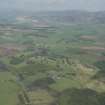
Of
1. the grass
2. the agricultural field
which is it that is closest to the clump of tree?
the agricultural field

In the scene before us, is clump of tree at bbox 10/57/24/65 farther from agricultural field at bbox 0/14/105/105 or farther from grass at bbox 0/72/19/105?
grass at bbox 0/72/19/105

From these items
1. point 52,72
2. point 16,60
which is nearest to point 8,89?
point 52,72

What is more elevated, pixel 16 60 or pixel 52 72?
pixel 16 60

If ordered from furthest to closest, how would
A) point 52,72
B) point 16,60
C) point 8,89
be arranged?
point 16,60
point 52,72
point 8,89

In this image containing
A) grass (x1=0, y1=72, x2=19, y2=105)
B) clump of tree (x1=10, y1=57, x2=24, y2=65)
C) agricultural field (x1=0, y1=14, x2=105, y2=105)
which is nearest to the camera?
grass (x1=0, y1=72, x2=19, y2=105)

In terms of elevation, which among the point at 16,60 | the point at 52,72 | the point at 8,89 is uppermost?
the point at 16,60

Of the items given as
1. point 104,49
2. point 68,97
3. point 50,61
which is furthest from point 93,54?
point 68,97

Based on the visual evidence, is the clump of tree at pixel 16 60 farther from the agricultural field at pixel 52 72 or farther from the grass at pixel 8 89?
the grass at pixel 8 89

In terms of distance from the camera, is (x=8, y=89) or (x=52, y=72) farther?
(x=52, y=72)

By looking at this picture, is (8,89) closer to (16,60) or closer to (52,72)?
(52,72)

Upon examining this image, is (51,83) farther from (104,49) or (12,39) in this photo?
(12,39)
